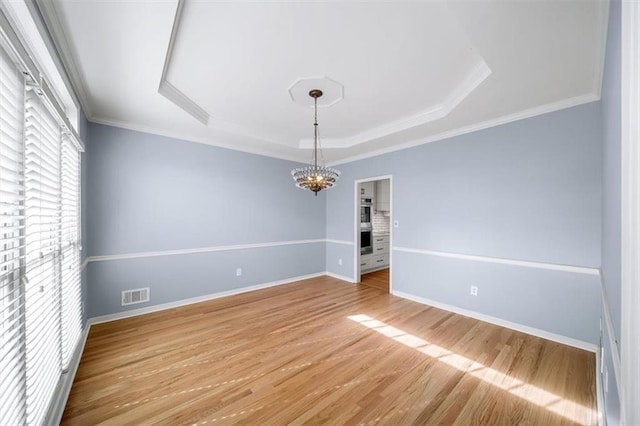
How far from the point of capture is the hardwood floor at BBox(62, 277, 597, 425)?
1.74 metres

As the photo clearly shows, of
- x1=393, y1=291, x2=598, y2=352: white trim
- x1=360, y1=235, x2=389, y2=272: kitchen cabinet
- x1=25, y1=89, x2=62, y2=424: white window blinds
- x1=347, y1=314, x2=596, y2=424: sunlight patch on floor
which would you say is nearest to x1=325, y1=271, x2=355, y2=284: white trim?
x1=360, y1=235, x2=389, y2=272: kitchen cabinet

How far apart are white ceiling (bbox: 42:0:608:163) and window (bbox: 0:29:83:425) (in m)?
0.61

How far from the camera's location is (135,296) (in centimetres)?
337

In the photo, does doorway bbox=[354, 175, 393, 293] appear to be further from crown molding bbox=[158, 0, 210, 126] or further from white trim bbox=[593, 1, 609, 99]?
white trim bbox=[593, 1, 609, 99]

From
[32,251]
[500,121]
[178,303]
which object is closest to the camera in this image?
[32,251]

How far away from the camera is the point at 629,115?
75 centimetres

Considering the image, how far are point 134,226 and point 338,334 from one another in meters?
3.06

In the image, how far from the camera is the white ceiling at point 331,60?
1.57m

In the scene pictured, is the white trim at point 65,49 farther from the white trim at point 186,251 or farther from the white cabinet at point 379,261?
the white cabinet at point 379,261

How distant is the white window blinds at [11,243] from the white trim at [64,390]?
0.60 metres

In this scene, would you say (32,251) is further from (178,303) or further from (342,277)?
(342,277)

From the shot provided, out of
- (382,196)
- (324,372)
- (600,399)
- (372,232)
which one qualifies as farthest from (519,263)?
(382,196)

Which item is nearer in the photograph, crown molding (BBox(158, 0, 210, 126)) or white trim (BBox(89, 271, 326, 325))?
crown molding (BBox(158, 0, 210, 126))

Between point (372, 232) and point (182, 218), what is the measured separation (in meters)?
4.10
